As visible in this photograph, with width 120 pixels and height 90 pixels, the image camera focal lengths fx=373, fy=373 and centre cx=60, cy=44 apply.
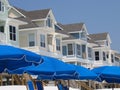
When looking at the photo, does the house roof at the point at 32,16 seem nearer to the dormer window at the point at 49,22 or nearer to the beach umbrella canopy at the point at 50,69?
the dormer window at the point at 49,22

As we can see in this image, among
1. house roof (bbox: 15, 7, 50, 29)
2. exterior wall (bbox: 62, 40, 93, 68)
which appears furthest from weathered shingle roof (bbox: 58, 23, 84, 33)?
house roof (bbox: 15, 7, 50, 29)

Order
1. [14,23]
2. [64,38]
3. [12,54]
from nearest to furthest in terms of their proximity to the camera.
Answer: [12,54], [14,23], [64,38]

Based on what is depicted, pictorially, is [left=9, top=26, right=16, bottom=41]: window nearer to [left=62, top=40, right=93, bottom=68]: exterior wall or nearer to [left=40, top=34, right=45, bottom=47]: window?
[left=40, top=34, right=45, bottom=47]: window

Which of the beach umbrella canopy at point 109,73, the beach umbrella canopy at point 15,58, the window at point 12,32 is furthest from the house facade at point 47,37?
the beach umbrella canopy at point 15,58

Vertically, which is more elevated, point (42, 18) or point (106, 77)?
point (42, 18)

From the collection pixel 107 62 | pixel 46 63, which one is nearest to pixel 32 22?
pixel 107 62

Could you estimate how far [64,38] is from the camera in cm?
5659

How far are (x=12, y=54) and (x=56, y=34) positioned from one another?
4165 cm

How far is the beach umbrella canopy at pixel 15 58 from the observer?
8812 millimetres

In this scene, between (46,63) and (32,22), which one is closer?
(46,63)

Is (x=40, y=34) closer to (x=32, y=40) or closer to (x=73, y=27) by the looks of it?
(x=32, y=40)

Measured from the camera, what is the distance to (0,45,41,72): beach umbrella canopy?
28.9 ft

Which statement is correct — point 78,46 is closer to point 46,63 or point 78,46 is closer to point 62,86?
point 62,86

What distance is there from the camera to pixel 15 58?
8.84 metres
